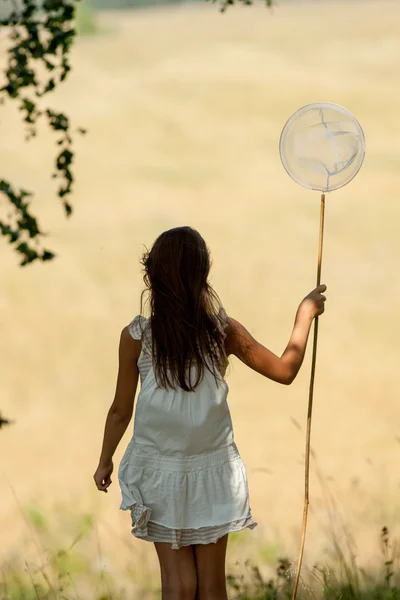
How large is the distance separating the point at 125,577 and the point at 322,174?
6.72 ft

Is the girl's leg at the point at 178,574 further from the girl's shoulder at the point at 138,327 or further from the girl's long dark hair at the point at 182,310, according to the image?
the girl's shoulder at the point at 138,327

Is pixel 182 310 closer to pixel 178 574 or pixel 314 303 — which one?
pixel 314 303

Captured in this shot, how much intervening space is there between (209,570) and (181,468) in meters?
0.29

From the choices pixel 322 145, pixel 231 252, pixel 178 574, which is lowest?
pixel 178 574

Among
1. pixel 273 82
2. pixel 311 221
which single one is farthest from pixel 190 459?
pixel 273 82

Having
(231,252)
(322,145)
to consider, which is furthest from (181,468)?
(231,252)

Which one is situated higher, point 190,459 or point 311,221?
point 311,221

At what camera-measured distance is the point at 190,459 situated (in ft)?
10.0

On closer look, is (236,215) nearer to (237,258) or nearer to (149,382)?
(237,258)

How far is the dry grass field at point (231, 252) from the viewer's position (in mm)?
7414

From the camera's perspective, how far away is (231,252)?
48.6 ft

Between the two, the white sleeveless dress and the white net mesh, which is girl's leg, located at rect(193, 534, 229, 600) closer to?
the white sleeveless dress

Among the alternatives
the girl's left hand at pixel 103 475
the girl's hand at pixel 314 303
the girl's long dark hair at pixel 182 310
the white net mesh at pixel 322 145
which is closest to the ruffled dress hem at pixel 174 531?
the girl's left hand at pixel 103 475

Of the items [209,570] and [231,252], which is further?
[231,252]
